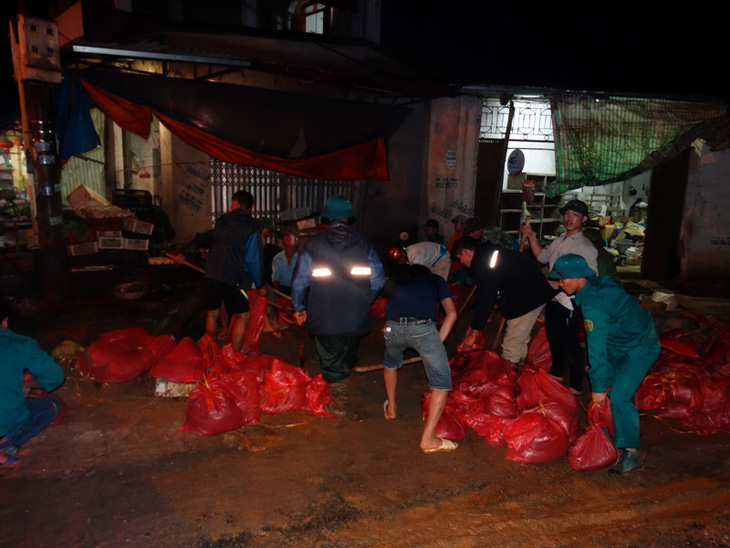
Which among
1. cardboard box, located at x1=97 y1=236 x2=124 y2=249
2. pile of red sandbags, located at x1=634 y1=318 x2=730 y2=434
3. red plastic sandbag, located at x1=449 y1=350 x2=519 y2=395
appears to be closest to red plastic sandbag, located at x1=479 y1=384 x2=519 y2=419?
red plastic sandbag, located at x1=449 y1=350 x2=519 y2=395

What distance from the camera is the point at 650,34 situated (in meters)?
14.7

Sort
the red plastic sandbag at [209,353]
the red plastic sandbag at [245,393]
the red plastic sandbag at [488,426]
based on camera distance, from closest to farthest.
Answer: the red plastic sandbag at [488,426] < the red plastic sandbag at [245,393] < the red plastic sandbag at [209,353]

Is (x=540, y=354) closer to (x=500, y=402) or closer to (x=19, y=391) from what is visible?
(x=500, y=402)

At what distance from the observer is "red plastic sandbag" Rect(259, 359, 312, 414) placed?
486cm

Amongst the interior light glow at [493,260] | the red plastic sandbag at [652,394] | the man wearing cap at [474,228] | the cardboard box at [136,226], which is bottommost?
the red plastic sandbag at [652,394]

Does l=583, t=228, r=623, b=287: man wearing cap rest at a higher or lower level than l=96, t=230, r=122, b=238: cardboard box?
higher

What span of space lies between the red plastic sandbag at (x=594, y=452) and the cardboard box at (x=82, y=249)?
790 centimetres

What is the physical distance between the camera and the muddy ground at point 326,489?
334cm

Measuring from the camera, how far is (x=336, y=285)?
459 centimetres

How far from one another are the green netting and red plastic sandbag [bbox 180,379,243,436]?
24.9 feet

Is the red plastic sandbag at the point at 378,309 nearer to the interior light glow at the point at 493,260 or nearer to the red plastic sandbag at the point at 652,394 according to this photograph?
the interior light glow at the point at 493,260

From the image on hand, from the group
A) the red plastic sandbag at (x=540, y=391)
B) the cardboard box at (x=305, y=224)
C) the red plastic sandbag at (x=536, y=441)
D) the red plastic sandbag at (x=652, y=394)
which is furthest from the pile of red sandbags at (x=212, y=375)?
the cardboard box at (x=305, y=224)

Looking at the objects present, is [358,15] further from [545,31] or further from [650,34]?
[650,34]

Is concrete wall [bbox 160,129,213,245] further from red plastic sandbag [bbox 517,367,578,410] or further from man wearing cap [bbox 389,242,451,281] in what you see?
red plastic sandbag [bbox 517,367,578,410]
